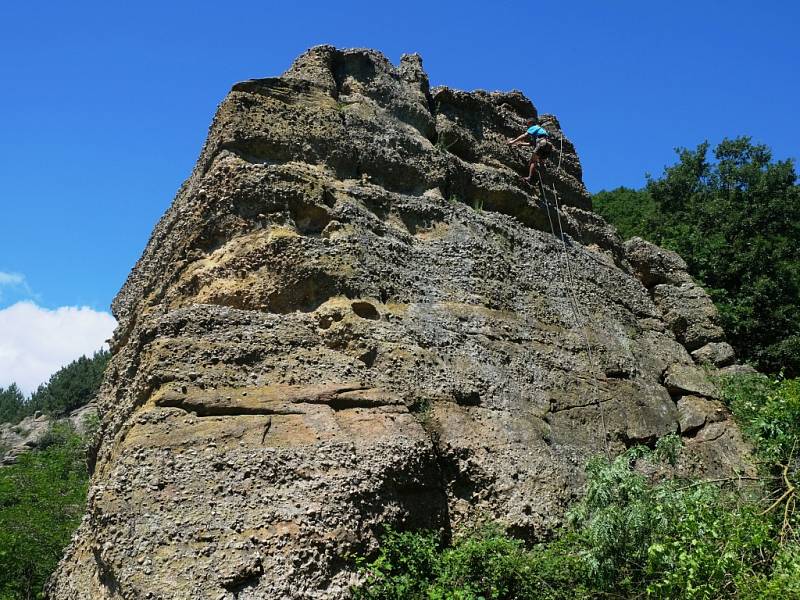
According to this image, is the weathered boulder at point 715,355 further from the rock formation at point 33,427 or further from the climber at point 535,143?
the rock formation at point 33,427

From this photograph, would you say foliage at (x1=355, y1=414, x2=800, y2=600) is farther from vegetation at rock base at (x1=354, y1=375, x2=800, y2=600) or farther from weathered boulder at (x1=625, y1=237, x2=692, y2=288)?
weathered boulder at (x1=625, y1=237, x2=692, y2=288)

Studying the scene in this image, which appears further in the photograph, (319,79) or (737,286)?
(737,286)

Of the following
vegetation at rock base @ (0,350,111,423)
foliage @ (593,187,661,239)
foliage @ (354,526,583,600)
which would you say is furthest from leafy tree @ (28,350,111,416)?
foliage @ (354,526,583,600)

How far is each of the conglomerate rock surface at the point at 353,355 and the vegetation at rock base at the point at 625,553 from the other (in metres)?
0.42

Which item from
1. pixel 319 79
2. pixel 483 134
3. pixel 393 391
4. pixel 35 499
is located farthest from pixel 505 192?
pixel 35 499

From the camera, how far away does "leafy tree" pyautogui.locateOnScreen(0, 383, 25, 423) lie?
6278cm

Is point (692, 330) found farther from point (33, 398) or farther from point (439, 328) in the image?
point (33, 398)

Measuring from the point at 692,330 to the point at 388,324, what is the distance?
9020 mm

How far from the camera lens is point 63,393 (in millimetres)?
59156

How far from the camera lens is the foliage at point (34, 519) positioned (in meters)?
15.8

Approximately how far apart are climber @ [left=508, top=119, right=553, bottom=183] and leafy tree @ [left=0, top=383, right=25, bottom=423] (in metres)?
57.0

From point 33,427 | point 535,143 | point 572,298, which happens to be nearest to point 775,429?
point 572,298

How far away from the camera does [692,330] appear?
54.3ft

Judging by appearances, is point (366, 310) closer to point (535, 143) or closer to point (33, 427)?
point (535, 143)
